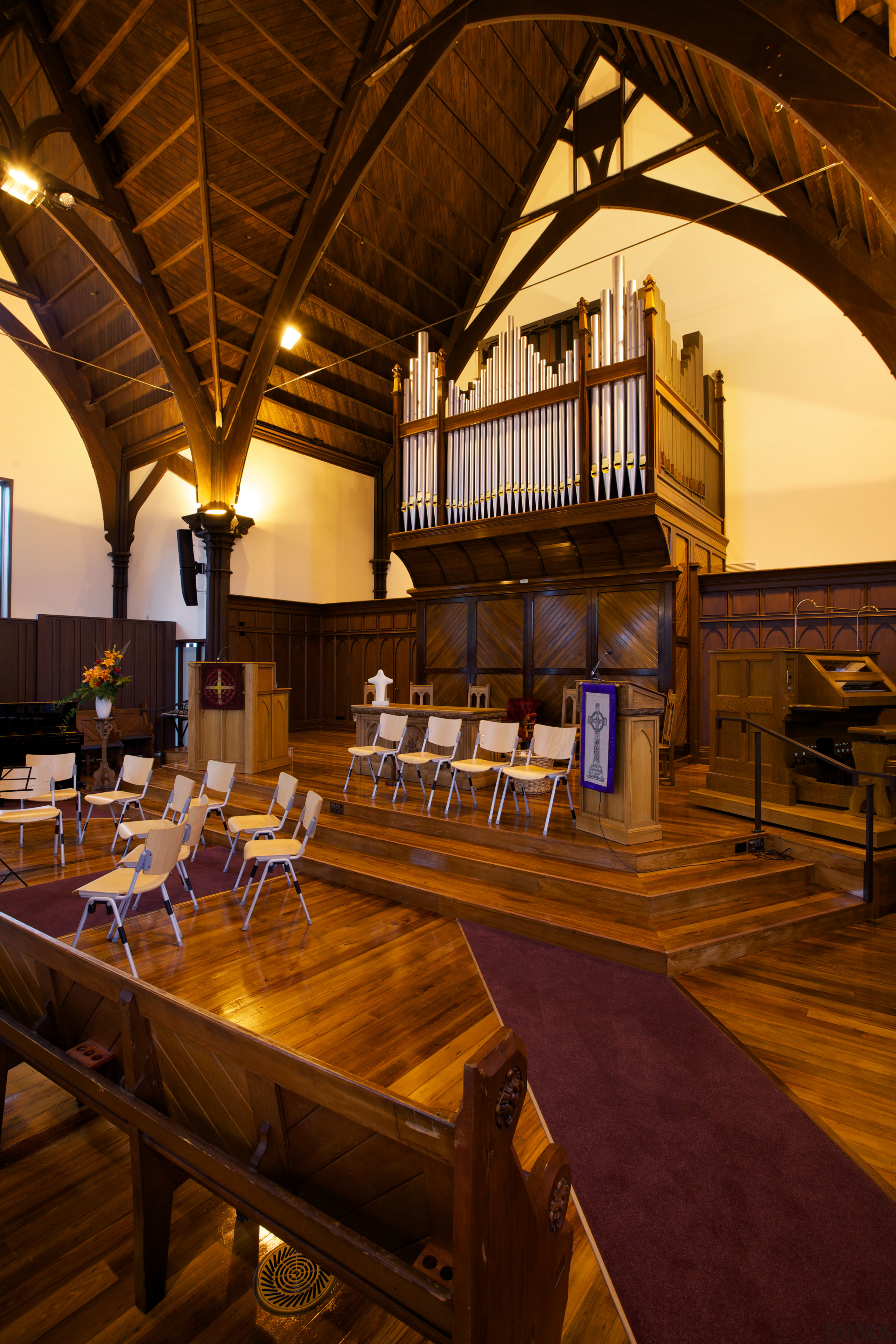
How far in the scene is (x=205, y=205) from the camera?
23.7 feet

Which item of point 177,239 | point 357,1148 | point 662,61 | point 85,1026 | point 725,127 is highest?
point 662,61

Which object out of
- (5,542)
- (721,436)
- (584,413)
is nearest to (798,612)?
(721,436)

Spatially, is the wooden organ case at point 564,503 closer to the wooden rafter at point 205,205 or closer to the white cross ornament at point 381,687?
the white cross ornament at point 381,687

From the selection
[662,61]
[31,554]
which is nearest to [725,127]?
[662,61]

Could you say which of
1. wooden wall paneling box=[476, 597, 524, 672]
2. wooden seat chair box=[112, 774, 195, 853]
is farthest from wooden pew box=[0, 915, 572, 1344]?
wooden wall paneling box=[476, 597, 524, 672]

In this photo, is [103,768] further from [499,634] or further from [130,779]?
[499,634]

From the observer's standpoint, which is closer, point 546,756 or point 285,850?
point 285,850

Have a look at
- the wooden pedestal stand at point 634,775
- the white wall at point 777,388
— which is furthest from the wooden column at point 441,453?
the wooden pedestal stand at point 634,775

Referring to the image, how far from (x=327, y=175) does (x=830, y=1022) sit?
9.78 m

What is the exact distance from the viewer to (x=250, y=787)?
285 inches

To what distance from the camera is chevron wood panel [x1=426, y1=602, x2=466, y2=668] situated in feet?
30.3

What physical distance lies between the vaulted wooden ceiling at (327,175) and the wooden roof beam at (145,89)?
0.11 feet

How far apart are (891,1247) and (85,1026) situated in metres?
2.58

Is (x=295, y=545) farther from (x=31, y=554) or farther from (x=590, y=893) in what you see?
(x=590, y=893)
